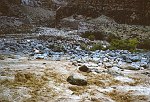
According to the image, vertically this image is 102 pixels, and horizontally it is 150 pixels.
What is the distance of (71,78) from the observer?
623 cm

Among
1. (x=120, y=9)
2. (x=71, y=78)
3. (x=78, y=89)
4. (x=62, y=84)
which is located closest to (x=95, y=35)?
(x=120, y=9)

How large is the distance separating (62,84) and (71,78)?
0.97 feet

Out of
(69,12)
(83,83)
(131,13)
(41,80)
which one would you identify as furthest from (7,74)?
(69,12)

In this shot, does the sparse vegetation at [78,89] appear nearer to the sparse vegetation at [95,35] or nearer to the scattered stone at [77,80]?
the scattered stone at [77,80]

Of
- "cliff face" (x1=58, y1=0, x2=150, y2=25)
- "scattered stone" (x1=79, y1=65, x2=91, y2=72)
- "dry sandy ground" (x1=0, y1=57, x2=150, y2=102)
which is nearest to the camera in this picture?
"dry sandy ground" (x1=0, y1=57, x2=150, y2=102)

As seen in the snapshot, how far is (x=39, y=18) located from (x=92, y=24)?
10502mm

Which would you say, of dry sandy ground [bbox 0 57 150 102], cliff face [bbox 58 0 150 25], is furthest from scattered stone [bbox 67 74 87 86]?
cliff face [bbox 58 0 150 25]

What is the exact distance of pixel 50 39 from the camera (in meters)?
14.1

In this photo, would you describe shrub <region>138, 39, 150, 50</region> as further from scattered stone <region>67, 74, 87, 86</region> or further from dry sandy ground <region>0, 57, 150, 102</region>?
scattered stone <region>67, 74, 87, 86</region>

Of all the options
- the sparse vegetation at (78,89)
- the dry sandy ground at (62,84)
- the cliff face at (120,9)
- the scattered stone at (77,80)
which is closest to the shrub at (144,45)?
the dry sandy ground at (62,84)

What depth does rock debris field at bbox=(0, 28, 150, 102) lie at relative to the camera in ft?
17.6

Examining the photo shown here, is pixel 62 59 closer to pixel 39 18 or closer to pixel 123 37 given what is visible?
pixel 123 37

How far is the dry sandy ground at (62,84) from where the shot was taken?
5273mm

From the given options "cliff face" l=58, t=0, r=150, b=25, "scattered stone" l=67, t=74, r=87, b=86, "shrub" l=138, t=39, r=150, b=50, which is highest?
"cliff face" l=58, t=0, r=150, b=25
